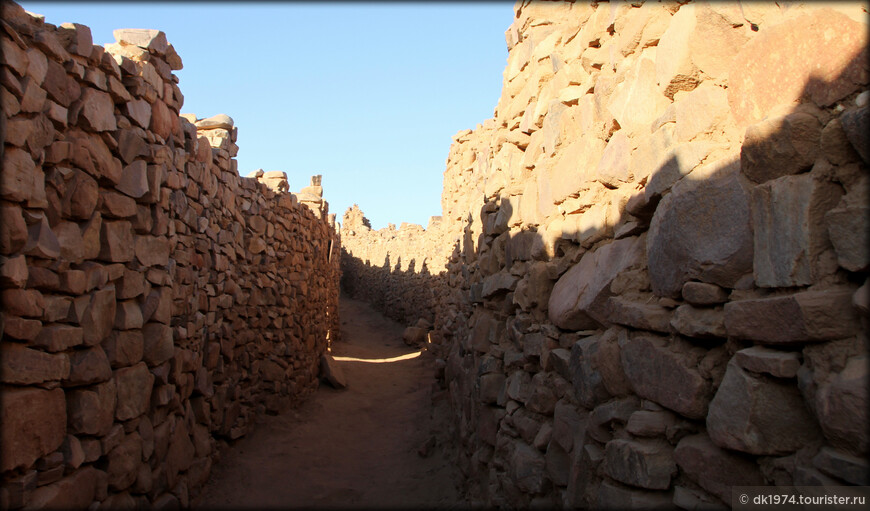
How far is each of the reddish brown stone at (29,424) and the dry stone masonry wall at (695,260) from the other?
2.49m

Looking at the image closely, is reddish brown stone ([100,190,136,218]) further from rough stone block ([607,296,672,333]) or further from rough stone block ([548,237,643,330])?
rough stone block ([607,296,672,333])

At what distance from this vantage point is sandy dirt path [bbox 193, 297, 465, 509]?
5.06m

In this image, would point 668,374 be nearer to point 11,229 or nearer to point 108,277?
point 11,229

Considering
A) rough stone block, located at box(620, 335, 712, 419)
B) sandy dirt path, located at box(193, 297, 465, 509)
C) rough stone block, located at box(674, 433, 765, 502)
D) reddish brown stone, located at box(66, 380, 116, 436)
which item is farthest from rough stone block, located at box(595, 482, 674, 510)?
reddish brown stone, located at box(66, 380, 116, 436)

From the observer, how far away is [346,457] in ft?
20.7

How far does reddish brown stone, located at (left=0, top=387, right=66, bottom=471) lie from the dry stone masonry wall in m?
2.49

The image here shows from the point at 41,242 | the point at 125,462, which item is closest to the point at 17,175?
the point at 41,242

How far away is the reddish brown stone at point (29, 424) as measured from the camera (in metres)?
2.52

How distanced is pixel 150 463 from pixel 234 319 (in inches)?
97.0

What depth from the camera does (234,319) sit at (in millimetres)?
6211

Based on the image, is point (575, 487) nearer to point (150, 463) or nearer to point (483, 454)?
point (483, 454)

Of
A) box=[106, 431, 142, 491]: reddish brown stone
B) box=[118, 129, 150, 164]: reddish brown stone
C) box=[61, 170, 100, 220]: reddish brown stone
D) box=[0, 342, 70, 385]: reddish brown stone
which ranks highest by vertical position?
box=[118, 129, 150, 164]: reddish brown stone

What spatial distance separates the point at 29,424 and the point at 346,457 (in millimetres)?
4054

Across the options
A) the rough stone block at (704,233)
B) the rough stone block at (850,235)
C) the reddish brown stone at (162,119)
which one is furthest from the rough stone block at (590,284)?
the reddish brown stone at (162,119)
